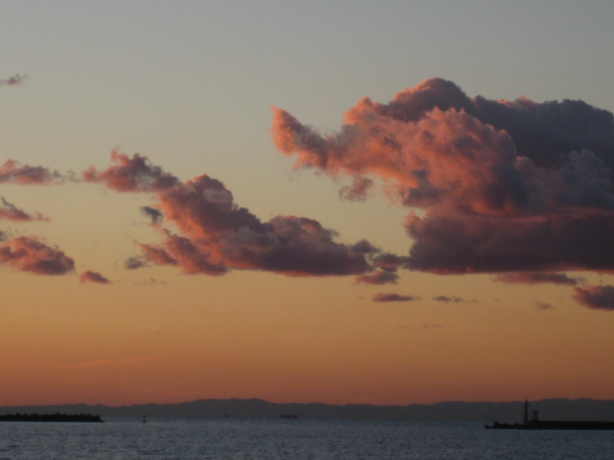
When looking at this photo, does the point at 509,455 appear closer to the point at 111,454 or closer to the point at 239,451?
the point at 239,451

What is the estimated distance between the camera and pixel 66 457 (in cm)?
16200

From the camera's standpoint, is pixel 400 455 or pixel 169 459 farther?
pixel 400 455

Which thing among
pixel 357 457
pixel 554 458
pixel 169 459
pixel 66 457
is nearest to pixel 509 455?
pixel 554 458

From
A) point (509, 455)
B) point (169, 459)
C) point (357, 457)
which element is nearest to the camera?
point (169, 459)

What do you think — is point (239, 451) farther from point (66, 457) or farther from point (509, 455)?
point (509, 455)

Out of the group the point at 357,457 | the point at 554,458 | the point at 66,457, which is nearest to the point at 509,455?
the point at 554,458

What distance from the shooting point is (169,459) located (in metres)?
160

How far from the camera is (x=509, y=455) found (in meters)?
184

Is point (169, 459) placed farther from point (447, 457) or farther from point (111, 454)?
point (447, 457)

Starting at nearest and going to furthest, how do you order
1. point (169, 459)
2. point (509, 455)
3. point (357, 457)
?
1. point (169, 459)
2. point (357, 457)
3. point (509, 455)

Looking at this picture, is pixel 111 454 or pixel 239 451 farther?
pixel 239 451

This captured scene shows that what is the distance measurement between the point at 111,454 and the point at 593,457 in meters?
94.7

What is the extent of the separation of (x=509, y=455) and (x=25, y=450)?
94700 millimetres

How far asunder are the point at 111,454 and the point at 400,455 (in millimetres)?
55379
